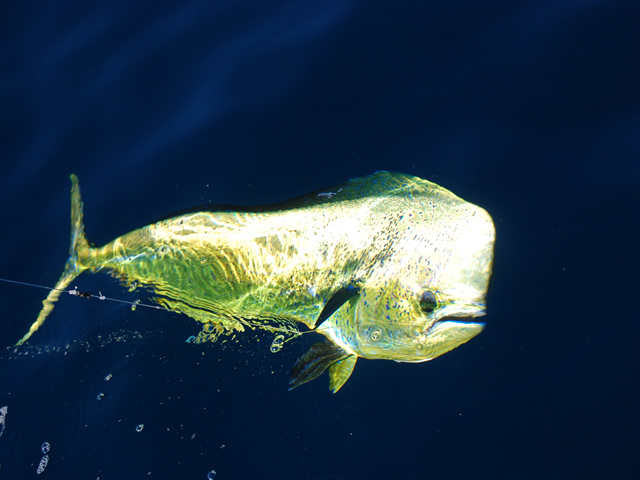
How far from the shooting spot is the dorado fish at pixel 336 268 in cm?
276

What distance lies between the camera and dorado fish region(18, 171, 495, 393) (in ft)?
9.05

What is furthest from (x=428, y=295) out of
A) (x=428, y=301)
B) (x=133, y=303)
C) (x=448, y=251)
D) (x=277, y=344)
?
(x=133, y=303)

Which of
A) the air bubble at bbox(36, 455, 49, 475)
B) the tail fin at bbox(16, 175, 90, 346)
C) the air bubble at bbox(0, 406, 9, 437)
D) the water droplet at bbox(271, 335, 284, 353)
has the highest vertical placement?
the tail fin at bbox(16, 175, 90, 346)

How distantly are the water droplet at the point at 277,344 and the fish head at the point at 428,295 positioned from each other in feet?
1.48

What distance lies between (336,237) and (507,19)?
8.55 feet

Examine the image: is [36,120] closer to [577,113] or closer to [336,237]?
[336,237]

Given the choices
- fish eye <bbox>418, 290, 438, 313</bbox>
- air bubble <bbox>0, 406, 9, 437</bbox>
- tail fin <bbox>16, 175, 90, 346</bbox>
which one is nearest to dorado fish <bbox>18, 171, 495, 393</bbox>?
fish eye <bbox>418, 290, 438, 313</bbox>

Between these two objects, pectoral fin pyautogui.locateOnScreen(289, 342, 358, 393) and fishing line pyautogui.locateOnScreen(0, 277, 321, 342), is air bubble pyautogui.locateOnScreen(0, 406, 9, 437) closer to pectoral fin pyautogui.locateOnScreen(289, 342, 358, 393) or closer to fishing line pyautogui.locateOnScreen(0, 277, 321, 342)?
fishing line pyautogui.locateOnScreen(0, 277, 321, 342)

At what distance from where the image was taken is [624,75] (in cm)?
346

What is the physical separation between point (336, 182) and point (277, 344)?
1.27 metres

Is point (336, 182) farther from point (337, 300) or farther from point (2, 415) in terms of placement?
point (2, 415)

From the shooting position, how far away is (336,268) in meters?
2.93

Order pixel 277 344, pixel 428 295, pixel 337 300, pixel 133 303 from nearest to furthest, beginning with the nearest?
pixel 428 295 < pixel 337 300 < pixel 277 344 < pixel 133 303

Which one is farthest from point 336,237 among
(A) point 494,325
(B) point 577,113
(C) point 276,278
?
(B) point 577,113
